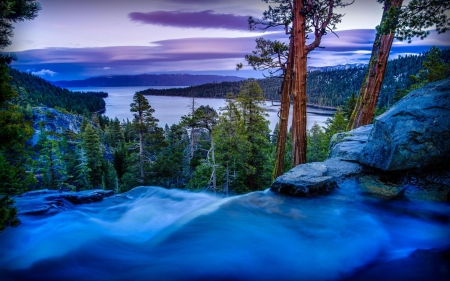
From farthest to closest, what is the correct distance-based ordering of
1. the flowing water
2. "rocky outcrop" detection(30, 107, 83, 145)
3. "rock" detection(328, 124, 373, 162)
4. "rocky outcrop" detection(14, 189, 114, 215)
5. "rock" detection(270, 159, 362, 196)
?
"rocky outcrop" detection(30, 107, 83, 145) < "rock" detection(328, 124, 373, 162) < "rocky outcrop" detection(14, 189, 114, 215) < "rock" detection(270, 159, 362, 196) < the flowing water

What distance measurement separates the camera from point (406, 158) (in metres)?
4.79

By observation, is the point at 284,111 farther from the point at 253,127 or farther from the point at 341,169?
the point at 253,127

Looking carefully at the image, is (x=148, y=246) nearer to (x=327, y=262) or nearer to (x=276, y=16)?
(x=327, y=262)

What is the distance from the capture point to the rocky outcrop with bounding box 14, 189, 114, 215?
543cm

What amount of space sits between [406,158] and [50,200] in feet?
27.9

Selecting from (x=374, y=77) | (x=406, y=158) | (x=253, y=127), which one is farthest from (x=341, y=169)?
(x=253, y=127)

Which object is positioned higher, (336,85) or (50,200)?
(336,85)

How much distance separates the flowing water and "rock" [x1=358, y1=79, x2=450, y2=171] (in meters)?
0.88

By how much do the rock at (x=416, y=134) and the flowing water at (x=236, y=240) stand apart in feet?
2.88

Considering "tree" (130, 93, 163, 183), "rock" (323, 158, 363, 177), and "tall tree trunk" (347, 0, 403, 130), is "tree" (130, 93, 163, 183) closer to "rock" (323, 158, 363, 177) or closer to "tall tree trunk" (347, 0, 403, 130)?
"tall tree trunk" (347, 0, 403, 130)

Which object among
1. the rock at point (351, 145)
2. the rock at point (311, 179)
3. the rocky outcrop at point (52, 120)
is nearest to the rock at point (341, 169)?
the rock at point (311, 179)

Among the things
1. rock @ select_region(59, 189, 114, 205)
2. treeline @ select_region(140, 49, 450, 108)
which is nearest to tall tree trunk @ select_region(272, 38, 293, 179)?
rock @ select_region(59, 189, 114, 205)

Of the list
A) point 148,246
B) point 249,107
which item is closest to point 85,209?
point 148,246

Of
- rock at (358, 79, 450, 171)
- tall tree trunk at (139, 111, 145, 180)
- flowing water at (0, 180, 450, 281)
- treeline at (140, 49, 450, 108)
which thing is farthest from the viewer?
treeline at (140, 49, 450, 108)
